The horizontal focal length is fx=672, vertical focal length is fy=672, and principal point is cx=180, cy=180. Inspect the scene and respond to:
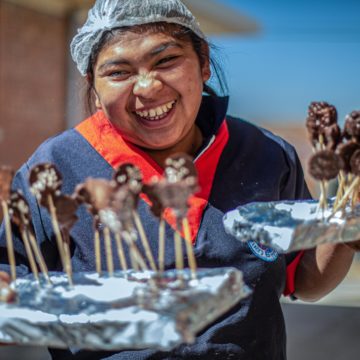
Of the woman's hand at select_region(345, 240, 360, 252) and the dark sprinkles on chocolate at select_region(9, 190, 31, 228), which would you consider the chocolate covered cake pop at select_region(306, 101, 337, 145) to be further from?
the dark sprinkles on chocolate at select_region(9, 190, 31, 228)

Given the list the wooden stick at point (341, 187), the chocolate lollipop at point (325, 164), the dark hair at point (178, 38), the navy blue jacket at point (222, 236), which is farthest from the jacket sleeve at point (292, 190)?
the chocolate lollipop at point (325, 164)

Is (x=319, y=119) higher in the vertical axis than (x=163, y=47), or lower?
lower

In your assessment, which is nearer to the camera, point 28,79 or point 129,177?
point 129,177

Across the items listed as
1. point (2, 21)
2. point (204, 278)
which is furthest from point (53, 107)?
point (204, 278)

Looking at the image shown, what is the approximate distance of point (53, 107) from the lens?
7.75 m

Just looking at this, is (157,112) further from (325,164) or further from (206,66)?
(325,164)

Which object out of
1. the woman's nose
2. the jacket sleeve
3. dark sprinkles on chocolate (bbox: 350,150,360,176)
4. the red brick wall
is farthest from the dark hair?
the red brick wall

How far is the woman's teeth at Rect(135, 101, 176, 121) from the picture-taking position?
1.36 metres

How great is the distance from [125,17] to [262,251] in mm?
578

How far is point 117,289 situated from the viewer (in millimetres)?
1137

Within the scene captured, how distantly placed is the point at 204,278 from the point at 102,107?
20.3 inches

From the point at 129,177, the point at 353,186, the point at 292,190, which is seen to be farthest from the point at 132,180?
the point at 292,190

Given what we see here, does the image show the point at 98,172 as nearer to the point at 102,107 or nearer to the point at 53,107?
the point at 102,107

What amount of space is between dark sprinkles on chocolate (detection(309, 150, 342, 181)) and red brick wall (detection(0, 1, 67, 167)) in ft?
20.8
